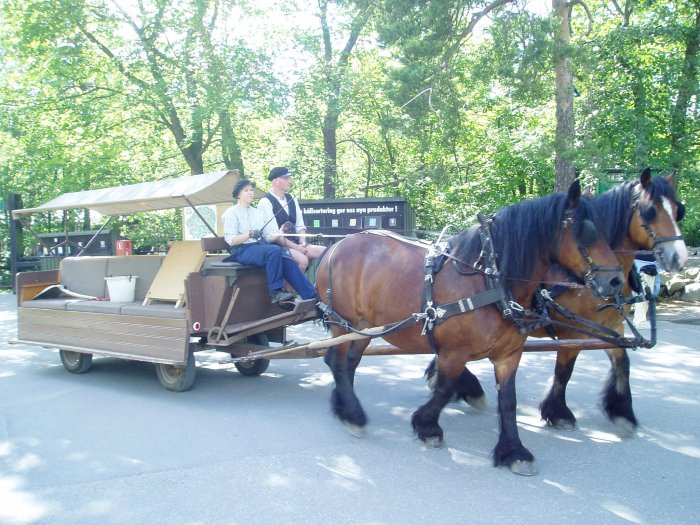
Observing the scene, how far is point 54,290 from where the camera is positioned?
7.76 meters

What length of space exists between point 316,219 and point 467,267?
8.72 meters

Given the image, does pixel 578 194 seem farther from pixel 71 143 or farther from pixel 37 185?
pixel 37 185

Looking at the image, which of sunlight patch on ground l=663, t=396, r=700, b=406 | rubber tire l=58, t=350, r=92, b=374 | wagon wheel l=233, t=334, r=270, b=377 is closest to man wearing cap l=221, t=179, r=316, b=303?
wagon wheel l=233, t=334, r=270, b=377

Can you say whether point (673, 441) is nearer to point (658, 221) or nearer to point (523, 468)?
point (523, 468)

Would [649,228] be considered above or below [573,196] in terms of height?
→ below

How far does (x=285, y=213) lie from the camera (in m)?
6.30

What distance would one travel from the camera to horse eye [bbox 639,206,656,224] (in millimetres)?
4312

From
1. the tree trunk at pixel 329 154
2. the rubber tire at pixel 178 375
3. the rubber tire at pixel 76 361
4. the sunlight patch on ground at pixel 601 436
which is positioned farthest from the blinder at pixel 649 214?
the tree trunk at pixel 329 154

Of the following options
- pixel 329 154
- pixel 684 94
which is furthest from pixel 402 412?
pixel 329 154

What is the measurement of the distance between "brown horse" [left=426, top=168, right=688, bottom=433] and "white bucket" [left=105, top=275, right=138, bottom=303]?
4.70 meters

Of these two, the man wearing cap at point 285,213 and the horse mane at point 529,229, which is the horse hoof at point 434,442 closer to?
the horse mane at point 529,229

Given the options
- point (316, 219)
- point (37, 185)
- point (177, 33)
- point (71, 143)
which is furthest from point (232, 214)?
point (37, 185)

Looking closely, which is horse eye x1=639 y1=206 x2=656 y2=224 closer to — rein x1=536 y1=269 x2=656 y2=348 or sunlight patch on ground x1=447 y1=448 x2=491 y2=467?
rein x1=536 y1=269 x2=656 y2=348

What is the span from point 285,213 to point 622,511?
164 inches
